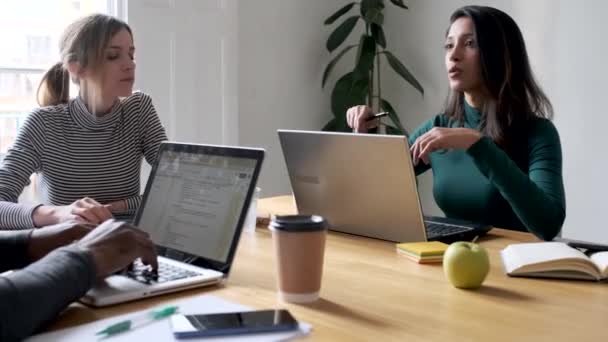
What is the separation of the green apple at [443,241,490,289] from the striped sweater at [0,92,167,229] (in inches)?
39.3

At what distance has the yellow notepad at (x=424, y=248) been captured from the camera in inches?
49.2

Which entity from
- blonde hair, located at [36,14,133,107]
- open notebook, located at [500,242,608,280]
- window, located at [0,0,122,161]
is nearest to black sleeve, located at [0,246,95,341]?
open notebook, located at [500,242,608,280]

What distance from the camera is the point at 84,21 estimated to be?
192cm

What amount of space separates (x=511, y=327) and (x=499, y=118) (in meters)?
1.09

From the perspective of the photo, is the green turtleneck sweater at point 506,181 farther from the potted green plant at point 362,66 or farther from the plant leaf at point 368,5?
the plant leaf at point 368,5

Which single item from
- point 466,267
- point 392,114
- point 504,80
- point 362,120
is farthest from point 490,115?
point 392,114

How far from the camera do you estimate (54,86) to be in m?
1.99

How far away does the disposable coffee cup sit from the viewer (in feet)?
3.18

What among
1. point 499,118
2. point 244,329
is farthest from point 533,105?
point 244,329

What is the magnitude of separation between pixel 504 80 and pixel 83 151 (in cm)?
119

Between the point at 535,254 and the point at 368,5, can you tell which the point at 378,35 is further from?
the point at 535,254

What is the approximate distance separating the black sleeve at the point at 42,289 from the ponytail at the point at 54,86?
1119 millimetres

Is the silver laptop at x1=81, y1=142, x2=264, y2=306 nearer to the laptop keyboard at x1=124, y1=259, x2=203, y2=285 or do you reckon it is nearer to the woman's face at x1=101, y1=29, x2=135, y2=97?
the laptop keyboard at x1=124, y1=259, x2=203, y2=285

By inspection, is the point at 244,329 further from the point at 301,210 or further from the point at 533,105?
the point at 533,105
